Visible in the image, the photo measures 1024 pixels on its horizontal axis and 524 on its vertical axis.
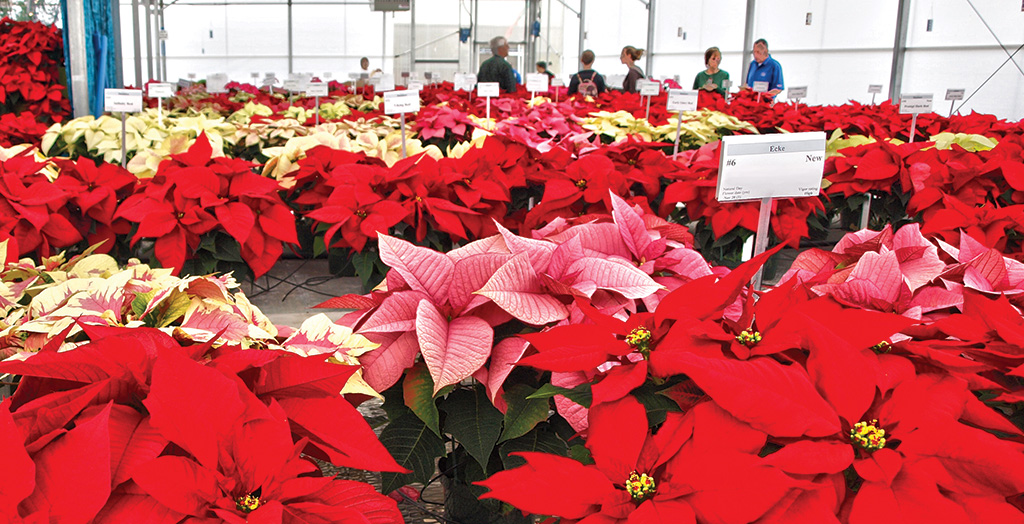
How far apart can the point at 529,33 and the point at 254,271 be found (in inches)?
435

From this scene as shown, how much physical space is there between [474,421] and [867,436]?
1.10 ft

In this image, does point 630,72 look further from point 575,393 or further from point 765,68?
point 575,393

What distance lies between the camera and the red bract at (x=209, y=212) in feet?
3.51

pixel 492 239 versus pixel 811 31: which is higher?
pixel 811 31

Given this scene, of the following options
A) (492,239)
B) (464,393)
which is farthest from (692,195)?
(464,393)

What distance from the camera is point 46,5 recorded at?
4.03m

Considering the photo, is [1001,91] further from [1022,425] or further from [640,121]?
[1022,425]

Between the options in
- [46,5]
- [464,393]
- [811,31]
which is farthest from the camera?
[811,31]

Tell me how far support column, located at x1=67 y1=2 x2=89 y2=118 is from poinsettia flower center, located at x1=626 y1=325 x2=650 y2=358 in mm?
2962

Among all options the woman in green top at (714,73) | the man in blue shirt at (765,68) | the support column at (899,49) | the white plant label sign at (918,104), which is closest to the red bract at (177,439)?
the white plant label sign at (918,104)

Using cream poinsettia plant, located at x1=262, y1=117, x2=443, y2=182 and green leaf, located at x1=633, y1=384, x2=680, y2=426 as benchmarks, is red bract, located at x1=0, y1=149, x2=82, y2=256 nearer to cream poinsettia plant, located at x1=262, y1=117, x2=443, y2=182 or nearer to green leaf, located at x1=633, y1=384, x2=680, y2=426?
cream poinsettia plant, located at x1=262, y1=117, x2=443, y2=182

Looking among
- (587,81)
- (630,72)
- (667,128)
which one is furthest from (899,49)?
(667,128)

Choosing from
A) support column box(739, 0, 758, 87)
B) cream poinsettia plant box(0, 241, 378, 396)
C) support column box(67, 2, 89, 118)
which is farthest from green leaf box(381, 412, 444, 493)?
support column box(739, 0, 758, 87)

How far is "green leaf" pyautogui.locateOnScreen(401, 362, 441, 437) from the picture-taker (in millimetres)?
624
